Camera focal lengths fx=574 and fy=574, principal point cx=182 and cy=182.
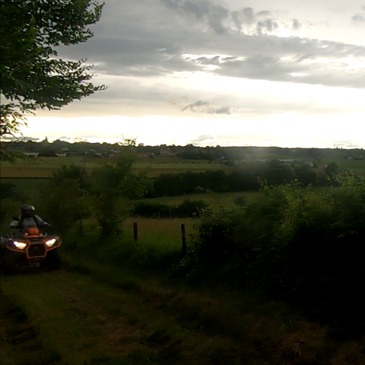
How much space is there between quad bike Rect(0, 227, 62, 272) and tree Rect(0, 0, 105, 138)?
15.4ft

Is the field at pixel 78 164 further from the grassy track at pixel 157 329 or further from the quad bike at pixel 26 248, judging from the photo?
the grassy track at pixel 157 329

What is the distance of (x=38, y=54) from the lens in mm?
9492

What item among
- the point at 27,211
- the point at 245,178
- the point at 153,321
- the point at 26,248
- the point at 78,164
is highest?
the point at 78,164

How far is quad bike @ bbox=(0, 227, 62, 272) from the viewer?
15.5 m

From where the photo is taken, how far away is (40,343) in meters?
9.70

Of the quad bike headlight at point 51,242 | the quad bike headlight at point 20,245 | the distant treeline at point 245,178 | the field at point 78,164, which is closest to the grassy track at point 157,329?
the quad bike headlight at point 20,245

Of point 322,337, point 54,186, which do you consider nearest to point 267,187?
point 322,337

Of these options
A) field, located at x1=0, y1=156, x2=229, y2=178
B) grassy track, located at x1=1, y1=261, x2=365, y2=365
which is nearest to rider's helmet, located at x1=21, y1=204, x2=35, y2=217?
grassy track, located at x1=1, y1=261, x2=365, y2=365

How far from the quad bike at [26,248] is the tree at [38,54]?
15.4 feet

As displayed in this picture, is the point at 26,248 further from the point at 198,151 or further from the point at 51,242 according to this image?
the point at 198,151

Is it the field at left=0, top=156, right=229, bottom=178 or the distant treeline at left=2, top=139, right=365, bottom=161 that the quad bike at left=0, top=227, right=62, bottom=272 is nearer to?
the distant treeline at left=2, top=139, right=365, bottom=161

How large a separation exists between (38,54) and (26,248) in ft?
24.5

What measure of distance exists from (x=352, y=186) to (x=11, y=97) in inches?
251

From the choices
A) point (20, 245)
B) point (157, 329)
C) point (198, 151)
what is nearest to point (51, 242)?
point (20, 245)
